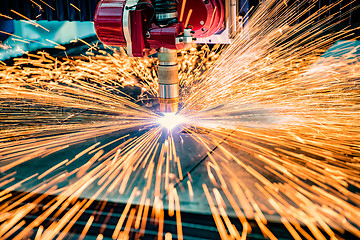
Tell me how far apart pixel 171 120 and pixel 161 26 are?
716 millimetres

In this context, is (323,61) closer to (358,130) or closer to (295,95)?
(295,95)

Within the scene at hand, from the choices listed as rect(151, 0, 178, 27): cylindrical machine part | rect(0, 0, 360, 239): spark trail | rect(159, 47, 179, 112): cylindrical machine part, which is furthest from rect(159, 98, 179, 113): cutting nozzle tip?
rect(151, 0, 178, 27): cylindrical machine part

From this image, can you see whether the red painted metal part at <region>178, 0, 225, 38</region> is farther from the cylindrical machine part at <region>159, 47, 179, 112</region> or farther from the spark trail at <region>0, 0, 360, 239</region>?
the spark trail at <region>0, 0, 360, 239</region>

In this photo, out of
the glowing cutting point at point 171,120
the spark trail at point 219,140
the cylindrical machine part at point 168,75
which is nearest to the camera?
the spark trail at point 219,140

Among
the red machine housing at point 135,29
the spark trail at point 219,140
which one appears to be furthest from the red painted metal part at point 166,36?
the spark trail at point 219,140

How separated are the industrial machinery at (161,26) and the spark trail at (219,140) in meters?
0.37

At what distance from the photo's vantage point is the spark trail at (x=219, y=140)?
3.30 ft

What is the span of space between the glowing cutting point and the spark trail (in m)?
0.03

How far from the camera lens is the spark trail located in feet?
3.30

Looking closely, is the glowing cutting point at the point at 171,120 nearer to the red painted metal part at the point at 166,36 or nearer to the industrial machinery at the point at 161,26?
the industrial machinery at the point at 161,26

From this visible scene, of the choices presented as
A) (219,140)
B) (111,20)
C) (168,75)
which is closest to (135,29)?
(111,20)

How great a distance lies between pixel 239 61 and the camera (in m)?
2.61

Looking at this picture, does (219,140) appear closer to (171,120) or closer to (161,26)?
(171,120)

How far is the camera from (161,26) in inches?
46.4
